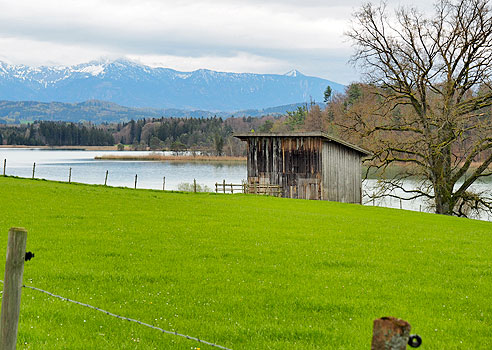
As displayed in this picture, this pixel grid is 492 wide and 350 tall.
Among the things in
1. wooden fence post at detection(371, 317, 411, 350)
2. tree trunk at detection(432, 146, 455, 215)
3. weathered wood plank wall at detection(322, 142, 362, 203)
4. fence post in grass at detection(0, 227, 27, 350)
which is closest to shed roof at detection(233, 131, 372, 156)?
weathered wood plank wall at detection(322, 142, 362, 203)

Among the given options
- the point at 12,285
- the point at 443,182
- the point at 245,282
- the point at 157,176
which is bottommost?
the point at 245,282

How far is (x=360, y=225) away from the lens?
992 inches

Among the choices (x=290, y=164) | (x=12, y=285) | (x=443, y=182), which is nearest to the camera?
(x=12, y=285)

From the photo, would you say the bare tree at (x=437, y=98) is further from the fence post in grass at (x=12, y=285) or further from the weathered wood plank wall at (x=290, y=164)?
the fence post in grass at (x=12, y=285)

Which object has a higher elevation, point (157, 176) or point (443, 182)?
point (157, 176)

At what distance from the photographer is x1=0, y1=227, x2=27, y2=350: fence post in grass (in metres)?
5.71

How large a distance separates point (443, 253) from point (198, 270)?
8707 millimetres

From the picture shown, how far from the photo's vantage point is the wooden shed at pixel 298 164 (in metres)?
43.7

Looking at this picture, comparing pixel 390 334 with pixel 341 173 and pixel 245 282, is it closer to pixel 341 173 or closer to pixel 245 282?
pixel 245 282

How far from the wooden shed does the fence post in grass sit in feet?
124

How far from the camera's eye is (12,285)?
18.9 feet

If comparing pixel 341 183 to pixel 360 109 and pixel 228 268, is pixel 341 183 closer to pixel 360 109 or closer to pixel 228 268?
pixel 360 109

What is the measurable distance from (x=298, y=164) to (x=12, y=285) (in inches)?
1536

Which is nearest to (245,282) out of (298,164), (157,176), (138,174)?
(298,164)
